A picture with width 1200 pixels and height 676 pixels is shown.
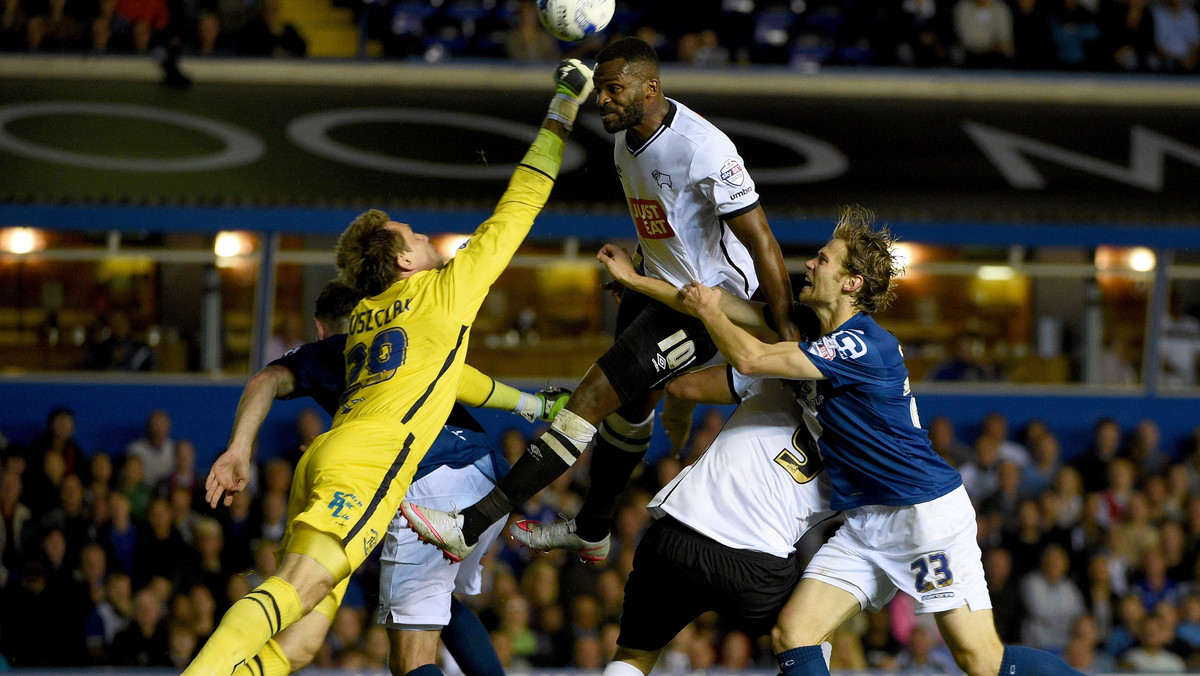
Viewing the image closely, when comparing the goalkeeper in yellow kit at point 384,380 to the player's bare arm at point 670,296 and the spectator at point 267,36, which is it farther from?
the spectator at point 267,36

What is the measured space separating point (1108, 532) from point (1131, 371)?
10.3 ft

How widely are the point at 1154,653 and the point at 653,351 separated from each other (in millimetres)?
6476

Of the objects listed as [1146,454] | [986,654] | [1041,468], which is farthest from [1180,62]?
[986,654]

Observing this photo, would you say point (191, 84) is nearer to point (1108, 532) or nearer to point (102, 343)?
point (102, 343)

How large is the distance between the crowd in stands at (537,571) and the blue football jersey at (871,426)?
15.3 ft

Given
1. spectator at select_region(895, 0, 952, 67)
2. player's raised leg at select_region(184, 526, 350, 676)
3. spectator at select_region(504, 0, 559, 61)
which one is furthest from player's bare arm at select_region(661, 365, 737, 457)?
spectator at select_region(895, 0, 952, 67)

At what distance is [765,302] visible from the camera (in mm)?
5074

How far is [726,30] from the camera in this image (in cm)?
1255

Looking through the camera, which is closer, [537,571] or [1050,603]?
[537,571]

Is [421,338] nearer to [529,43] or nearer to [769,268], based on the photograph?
[769,268]

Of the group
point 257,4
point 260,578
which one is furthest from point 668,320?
point 257,4

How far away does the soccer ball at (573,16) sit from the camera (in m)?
5.14

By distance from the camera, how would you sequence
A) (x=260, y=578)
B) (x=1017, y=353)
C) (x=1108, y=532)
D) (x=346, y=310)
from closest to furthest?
(x=346, y=310), (x=260, y=578), (x=1108, y=532), (x=1017, y=353)

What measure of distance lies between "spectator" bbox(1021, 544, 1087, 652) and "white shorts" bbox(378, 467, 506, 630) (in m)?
6.02
